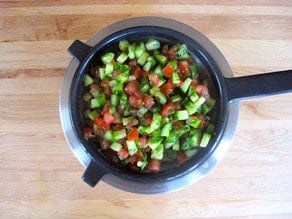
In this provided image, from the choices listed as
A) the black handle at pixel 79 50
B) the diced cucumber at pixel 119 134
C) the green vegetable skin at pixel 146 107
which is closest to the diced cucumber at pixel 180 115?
the green vegetable skin at pixel 146 107

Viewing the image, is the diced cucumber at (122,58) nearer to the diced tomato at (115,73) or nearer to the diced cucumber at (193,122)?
the diced tomato at (115,73)

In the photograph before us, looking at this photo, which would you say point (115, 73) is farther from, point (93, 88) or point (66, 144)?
point (66, 144)

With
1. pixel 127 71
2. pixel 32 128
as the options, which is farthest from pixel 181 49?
pixel 32 128

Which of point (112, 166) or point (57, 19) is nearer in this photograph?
point (112, 166)

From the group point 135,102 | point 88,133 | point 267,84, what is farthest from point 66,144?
point 267,84

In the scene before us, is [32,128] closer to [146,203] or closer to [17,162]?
[17,162]

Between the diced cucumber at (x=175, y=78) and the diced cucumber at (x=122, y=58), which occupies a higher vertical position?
the diced cucumber at (x=122, y=58)
